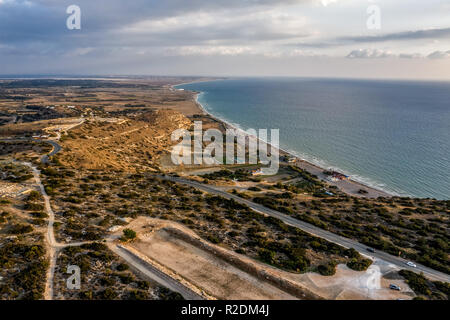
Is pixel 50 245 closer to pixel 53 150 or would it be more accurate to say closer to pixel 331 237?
pixel 331 237

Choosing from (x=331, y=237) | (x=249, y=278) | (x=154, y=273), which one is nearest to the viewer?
(x=154, y=273)

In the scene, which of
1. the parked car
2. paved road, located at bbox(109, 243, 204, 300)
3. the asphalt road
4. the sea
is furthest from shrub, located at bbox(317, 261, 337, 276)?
the asphalt road

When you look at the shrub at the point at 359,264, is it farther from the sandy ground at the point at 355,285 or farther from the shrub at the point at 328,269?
the shrub at the point at 328,269

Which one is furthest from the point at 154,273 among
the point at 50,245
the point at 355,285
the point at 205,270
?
the point at 355,285

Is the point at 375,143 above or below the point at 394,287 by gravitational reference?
above

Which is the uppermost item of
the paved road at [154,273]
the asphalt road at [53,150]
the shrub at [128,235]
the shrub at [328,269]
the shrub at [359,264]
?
the asphalt road at [53,150]

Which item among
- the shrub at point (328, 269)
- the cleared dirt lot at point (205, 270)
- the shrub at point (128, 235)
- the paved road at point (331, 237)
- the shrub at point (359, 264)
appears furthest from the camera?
the shrub at point (128, 235)

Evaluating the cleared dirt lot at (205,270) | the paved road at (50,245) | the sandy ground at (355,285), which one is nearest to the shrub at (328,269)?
the sandy ground at (355,285)

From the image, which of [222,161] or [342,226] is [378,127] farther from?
[342,226]

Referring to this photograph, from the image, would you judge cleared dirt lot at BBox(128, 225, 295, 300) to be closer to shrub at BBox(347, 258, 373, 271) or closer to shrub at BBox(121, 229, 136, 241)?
shrub at BBox(121, 229, 136, 241)
